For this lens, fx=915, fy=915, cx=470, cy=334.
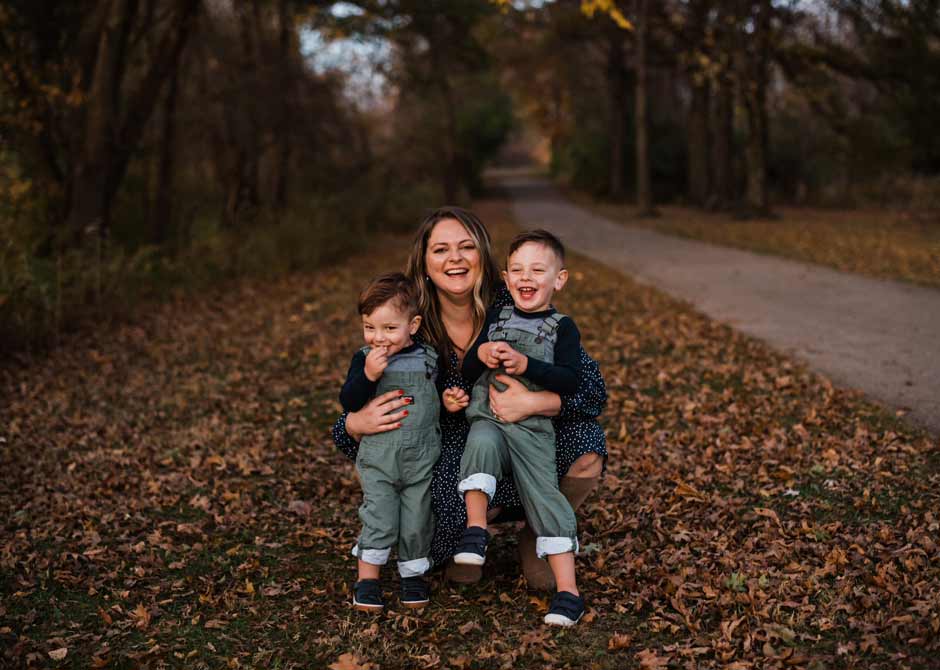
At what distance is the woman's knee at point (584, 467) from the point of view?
4.01m

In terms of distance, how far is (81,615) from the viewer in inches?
161

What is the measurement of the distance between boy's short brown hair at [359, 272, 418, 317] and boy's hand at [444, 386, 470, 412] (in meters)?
0.38

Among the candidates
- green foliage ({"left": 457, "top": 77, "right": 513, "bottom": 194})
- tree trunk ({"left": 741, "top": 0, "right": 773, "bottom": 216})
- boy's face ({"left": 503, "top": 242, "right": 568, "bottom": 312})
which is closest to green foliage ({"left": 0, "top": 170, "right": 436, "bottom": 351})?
boy's face ({"left": 503, "top": 242, "right": 568, "bottom": 312})

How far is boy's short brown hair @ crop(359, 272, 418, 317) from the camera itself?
379 centimetres

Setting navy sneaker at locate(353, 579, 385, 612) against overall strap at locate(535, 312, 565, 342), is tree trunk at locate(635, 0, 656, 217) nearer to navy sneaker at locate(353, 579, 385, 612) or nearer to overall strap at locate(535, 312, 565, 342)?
overall strap at locate(535, 312, 565, 342)

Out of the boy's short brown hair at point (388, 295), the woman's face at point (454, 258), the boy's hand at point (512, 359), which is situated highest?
the woman's face at point (454, 258)

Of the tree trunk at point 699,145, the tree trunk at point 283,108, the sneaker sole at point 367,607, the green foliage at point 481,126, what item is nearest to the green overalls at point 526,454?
the sneaker sole at point 367,607

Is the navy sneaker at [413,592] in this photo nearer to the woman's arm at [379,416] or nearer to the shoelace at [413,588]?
the shoelace at [413,588]

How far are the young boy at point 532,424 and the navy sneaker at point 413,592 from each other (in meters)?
0.47

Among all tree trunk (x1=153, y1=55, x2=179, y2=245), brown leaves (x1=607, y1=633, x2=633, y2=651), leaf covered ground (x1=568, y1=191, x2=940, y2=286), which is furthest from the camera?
→ tree trunk (x1=153, y1=55, x2=179, y2=245)

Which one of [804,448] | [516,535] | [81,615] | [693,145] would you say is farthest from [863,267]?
[693,145]

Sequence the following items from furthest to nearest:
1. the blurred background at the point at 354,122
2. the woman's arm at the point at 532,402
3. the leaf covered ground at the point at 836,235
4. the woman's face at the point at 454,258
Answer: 1. the leaf covered ground at the point at 836,235
2. the blurred background at the point at 354,122
3. the woman's face at the point at 454,258
4. the woman's arm at the point at 532,402

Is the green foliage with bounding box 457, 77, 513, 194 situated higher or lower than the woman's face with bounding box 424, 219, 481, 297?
higher

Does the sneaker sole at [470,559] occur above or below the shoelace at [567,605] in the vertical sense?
above
